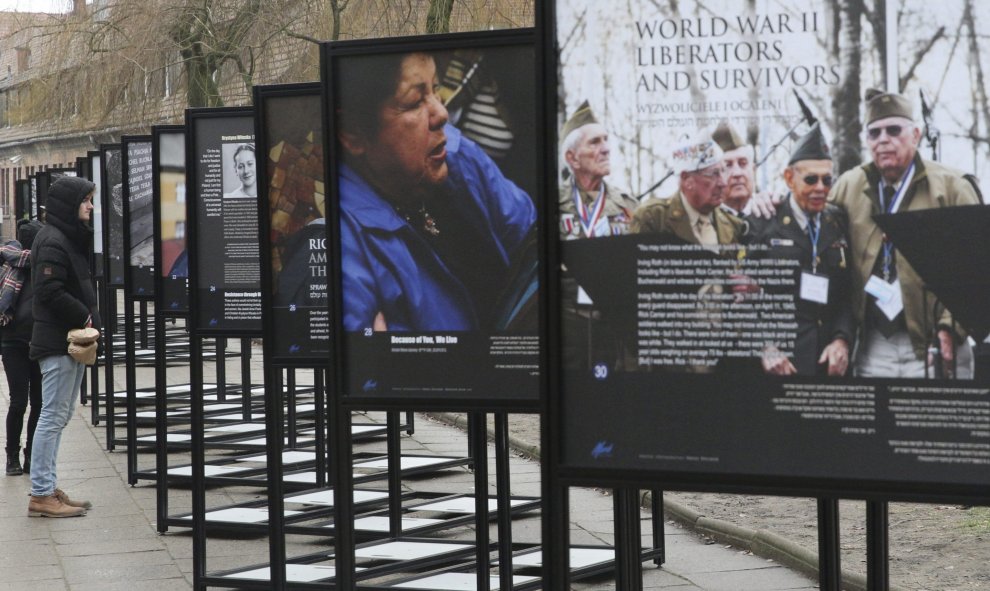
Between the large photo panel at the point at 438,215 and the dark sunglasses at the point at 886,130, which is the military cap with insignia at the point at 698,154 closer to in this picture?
the dark sunglasses at the point at 886,130

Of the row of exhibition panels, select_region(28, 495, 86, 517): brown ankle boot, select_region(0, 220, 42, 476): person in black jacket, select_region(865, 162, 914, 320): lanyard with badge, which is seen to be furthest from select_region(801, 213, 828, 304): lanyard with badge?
select_region(0, 220, 42, 476): person in black jacket

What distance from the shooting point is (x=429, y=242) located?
4.44 meters

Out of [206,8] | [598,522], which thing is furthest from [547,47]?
[206,8]

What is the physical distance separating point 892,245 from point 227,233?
487 centimetres

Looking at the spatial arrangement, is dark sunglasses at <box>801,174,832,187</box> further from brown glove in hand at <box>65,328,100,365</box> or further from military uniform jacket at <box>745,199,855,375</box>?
brown glove in hand at <box>65,328,100,365</box>

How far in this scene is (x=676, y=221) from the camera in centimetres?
309

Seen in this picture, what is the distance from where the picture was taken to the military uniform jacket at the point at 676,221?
9.96 feet

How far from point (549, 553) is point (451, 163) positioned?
144 cm

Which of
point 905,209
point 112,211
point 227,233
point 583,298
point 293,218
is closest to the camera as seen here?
point 905,209

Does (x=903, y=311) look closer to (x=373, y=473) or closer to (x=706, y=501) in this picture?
(x=706, y=501)

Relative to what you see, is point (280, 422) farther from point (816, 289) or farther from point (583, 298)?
A: point (816, 289)

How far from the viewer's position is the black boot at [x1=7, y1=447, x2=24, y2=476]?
34.1 feet

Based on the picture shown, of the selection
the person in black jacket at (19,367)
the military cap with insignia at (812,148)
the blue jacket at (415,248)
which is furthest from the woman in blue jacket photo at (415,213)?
the person in black jacket at (19,367)

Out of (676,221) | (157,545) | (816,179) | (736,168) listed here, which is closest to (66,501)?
(157,545)
